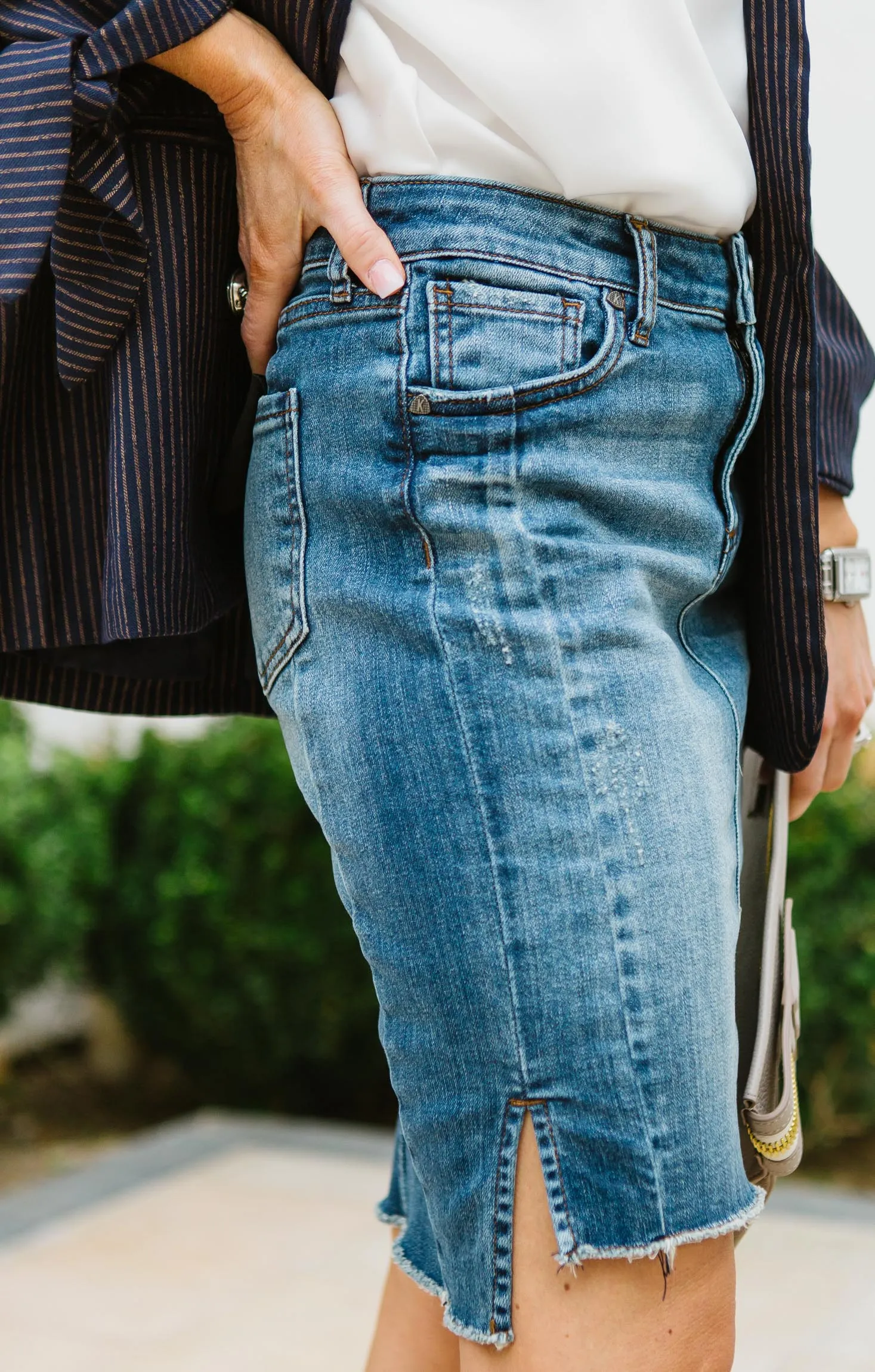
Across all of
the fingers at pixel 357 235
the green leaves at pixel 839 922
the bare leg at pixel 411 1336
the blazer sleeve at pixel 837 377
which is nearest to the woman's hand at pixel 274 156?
the fingers at pixel 357 235

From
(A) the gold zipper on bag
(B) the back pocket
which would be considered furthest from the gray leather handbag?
(B) the back pocket

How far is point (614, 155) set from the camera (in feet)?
3.32

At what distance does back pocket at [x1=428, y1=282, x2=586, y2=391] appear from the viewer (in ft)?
3.25

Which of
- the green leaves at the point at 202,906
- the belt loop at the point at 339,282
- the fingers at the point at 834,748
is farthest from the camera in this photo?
the green leaves at the point at 202,906

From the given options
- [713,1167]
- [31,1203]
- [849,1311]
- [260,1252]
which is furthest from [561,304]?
[31,1203]

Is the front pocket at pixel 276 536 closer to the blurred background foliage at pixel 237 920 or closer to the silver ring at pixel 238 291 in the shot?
the silver ring at pixel 238 291

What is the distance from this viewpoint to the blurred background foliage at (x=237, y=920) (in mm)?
3670

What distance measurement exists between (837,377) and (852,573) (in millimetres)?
198

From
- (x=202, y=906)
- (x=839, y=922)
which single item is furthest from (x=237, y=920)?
(x=839, y=922)

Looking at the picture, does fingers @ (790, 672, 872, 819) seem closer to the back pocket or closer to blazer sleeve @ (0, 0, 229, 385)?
the back pocket

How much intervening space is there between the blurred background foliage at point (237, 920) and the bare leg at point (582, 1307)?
2.78 meters

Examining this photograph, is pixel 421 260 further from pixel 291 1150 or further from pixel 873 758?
pixel 291 1150

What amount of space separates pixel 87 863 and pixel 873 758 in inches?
92.1

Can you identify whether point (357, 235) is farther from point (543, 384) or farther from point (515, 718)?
point (515, 718)
